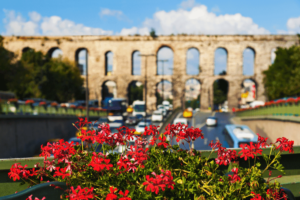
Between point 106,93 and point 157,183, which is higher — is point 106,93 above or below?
above

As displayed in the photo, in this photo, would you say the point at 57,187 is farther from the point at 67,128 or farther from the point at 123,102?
the point at 123,102

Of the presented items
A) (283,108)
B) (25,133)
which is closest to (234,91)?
(283,108)

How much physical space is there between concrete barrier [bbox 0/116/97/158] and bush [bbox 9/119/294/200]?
17.7 metres

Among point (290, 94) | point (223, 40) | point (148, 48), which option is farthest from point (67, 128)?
point (223, 40)

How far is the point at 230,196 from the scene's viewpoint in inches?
90.3

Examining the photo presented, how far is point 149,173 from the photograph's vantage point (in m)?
2.51

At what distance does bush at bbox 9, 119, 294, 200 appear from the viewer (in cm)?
219

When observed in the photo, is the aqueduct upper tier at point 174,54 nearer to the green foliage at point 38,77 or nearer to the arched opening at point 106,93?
the arched opening at point 106,93

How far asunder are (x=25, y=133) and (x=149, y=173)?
21.3m

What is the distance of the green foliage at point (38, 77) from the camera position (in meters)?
41.3

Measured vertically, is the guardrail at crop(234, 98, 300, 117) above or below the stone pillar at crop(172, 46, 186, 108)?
below

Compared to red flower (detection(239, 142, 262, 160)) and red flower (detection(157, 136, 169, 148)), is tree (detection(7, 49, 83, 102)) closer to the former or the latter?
red flower (detection(157, 136, 169, 148))

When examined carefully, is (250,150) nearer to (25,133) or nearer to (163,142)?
(163,142)

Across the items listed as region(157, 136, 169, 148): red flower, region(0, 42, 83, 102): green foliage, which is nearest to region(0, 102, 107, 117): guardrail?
region(0, 42, 83, 102): green foliage
